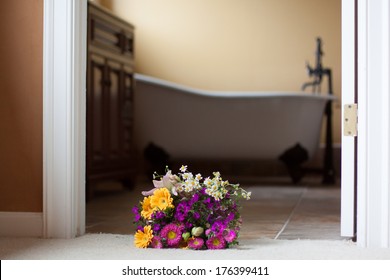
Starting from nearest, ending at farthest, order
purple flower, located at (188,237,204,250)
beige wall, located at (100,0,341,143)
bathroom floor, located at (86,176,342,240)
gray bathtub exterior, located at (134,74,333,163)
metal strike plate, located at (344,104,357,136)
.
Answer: purple flower, located at (188,237,204,250)
metal strike plate, located at (344,104,357,136)
bathroom floor, located at (86,176,342,240)
gray bathtub exterior, located at (134,74,333,163)
beige wall, located at (100,0,341,143)

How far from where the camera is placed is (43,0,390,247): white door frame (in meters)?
2.01

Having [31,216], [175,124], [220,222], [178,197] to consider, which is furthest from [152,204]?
[175,124]

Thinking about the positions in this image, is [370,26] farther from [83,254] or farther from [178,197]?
[83,254]

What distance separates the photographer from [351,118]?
2100 mm

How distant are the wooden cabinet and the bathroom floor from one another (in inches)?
7.2

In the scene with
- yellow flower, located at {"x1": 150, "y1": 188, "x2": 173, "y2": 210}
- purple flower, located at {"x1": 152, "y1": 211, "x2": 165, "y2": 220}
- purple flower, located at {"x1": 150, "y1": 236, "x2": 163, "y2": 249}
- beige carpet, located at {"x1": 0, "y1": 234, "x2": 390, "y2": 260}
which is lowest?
beige carpet, located at {"x1": 0, "y1": 234, "x2": 390, "y2": 260}

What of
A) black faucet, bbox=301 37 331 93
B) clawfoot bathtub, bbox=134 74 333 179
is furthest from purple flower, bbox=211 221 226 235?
black faucet, bbox=301 37 331 93

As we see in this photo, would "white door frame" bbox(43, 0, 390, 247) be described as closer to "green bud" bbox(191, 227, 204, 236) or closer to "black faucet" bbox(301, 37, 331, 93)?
"green bud" bbox(191, 227, 204, 236)

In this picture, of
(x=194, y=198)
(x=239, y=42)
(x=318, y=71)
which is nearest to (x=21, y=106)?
(x=194, y=198)

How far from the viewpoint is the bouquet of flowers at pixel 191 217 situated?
1.94 metres

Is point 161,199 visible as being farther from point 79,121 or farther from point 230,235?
point 79,121

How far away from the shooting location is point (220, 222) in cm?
194

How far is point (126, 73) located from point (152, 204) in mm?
2279

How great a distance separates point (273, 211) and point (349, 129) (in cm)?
105
